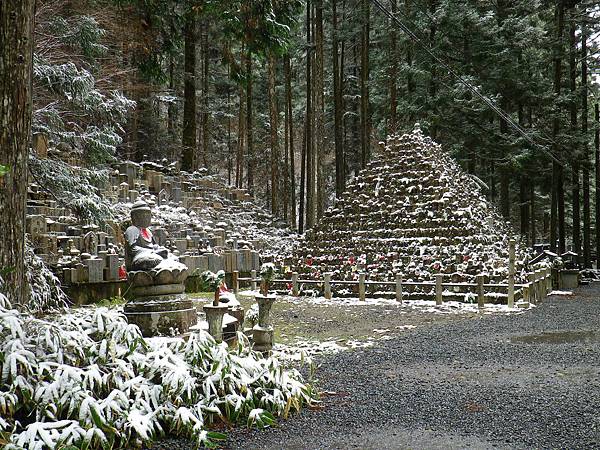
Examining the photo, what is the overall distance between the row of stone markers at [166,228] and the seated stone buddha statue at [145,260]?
416 centimetres

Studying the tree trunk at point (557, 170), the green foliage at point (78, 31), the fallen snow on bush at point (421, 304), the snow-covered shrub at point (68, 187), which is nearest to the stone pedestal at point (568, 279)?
the tree trunk at point (557, 170)

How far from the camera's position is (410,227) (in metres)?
17.0

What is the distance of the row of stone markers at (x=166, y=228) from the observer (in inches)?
488

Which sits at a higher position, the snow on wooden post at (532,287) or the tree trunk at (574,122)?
the tree trunk at (574,122)

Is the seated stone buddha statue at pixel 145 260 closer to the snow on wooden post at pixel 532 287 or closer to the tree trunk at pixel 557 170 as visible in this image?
the snow on wooden post at pixel 532 287

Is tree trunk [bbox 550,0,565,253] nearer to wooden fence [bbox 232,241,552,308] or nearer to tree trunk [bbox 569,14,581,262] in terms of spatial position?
tree trunk [bbox 569,14,581,262]

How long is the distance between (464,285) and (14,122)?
1173 cm

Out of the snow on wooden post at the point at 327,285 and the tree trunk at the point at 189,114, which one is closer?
the snow on wooden post at the point at 327,285

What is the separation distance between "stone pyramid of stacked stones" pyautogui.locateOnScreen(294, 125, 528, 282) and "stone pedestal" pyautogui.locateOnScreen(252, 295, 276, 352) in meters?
8.67

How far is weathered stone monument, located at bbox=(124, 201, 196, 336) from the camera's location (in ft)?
21.4

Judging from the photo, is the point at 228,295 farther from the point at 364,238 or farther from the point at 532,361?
the point at 364,238

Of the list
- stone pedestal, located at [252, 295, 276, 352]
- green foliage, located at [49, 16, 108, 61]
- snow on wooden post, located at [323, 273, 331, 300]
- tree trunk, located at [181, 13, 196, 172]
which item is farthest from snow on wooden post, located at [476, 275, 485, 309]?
tree trunk, located at [181, 13, 196, 172]

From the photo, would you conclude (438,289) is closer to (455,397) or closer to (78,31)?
(455,397)

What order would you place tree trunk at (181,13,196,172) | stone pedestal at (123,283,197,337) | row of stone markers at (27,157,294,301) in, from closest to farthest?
stone pedestal at (123,283,197,337) → row of stone markers at (27,157,294,301) → tree trunk at (181,13,196,172)
